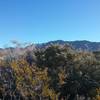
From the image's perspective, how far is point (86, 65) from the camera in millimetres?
30266

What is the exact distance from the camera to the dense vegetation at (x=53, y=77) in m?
24.4

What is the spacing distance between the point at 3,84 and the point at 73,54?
9.76 metres

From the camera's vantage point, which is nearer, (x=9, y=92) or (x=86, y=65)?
(x=9, y=92)

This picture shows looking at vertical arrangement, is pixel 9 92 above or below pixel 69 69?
below

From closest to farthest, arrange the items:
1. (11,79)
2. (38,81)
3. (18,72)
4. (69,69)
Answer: (38,81), (18,72), (11,79), (69,69)

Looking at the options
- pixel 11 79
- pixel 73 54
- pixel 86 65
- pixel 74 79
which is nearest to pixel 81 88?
pixel 74 79

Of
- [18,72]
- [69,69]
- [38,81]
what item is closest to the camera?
[38,81]

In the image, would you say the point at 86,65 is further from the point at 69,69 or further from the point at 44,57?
the point at 44,57

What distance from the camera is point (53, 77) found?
28047mm

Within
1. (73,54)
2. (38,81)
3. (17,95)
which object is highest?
(73,54)

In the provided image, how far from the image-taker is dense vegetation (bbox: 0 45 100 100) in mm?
24375

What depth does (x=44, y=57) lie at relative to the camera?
32844 mm

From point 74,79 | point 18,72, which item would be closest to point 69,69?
point 74,79

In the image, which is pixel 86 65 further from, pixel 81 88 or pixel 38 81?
pixel 38 81
